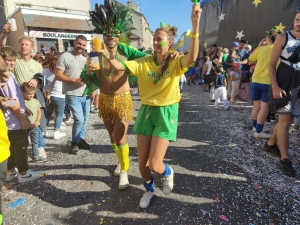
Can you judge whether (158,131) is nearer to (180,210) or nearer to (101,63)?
(180,210)

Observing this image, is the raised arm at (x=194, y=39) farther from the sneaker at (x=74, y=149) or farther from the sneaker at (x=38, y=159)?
the sneaker at (x=38, y=159)

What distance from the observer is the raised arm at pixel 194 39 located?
5.99ft

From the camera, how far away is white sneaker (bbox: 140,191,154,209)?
7.61 ft

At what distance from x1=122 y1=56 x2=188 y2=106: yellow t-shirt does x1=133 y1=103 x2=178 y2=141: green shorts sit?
0.21ft

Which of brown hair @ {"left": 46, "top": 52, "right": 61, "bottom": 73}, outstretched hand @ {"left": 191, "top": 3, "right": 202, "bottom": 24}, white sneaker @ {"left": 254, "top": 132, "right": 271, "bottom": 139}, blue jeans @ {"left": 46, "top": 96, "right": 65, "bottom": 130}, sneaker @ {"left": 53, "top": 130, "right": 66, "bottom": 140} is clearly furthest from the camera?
brown hair @ {"left": 46, "top": 52, "right": 61, "bottom": 73}

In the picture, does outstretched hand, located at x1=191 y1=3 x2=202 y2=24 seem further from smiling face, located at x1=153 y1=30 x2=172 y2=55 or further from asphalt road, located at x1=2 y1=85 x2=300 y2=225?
asphalt road, located at x1=2 y1=85 x2=300 y2=225

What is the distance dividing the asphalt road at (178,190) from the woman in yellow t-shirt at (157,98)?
1.01 feet

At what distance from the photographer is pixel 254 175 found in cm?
294

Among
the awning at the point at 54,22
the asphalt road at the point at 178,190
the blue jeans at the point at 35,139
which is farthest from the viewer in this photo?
the awning at the point at 54,22

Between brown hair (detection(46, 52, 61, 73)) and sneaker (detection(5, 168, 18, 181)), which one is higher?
brown hair (detection(46, 52, 61, 73))

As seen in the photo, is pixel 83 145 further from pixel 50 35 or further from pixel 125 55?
pixel 50 35

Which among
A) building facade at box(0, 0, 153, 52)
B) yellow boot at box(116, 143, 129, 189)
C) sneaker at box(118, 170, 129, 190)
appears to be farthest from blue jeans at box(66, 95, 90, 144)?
building facade at box(0, 0, 153, 52)

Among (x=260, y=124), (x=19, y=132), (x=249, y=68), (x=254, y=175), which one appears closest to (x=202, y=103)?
(x=249, y=68)

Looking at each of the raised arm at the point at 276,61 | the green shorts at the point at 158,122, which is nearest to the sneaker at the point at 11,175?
the green shorts at the point at 158,122
